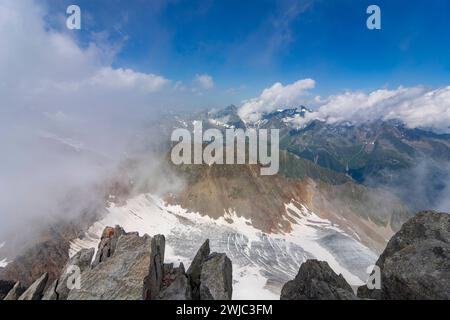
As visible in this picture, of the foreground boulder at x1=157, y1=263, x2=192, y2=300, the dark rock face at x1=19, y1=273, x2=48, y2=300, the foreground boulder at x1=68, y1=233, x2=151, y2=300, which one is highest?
the foreground boulder at x1=68, y1=233, x2=151, y2=300

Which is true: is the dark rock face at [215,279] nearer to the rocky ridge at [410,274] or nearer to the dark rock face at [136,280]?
the dark rock face at [136,280]

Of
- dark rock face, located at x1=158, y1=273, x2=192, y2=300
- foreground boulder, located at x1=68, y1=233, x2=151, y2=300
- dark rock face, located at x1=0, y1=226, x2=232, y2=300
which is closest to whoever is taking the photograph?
foreground boulder, located at x1=68, y1=233, x2=151, y2=300

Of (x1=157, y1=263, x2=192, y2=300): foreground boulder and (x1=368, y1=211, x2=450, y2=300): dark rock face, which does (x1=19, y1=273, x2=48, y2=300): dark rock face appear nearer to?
(x1=157, y1=263, x2=192, y2=300): foreground boulder

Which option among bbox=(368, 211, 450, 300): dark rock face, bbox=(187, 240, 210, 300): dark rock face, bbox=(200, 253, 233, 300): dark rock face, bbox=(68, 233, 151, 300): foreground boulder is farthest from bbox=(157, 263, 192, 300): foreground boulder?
bbox=(368, 211, 450, 300): dark rock face

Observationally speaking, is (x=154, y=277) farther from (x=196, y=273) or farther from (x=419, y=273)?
(x=419, y=273)

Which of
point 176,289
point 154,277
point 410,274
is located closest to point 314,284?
point 410,274
